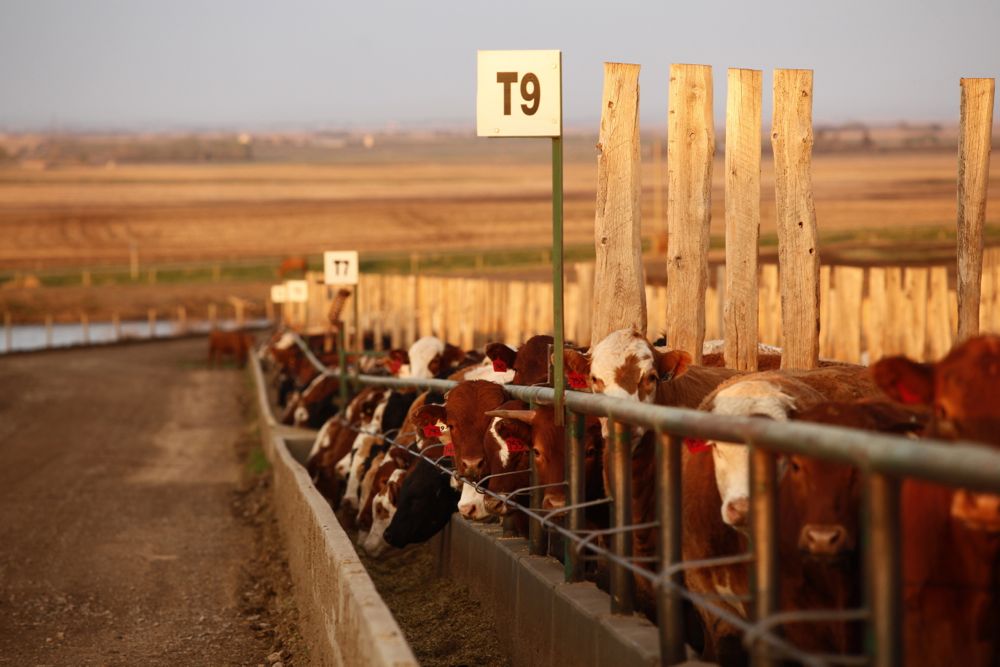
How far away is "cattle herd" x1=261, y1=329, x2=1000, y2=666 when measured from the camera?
448cm

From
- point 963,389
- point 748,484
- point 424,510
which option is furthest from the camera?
point 424,510

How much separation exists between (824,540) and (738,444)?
854 millimetres

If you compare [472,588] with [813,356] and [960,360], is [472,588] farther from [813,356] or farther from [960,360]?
[960,360]

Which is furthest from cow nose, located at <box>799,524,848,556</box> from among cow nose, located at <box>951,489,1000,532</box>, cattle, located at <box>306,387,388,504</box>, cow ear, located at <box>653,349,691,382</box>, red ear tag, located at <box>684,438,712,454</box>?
cattle, located at <box>306,387,388,504</box>

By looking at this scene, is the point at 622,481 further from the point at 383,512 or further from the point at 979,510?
the point at 383,512

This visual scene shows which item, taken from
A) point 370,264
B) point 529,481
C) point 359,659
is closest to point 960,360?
point 359,659

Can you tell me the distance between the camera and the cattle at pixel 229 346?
1944 inches

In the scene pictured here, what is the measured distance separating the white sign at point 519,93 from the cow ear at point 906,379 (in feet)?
10.4

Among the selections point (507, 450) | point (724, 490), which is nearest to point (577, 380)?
point (507, 450)

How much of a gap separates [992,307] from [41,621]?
9.91 metres

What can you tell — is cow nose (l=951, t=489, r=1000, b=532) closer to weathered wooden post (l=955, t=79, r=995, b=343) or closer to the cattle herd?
the cattle herd

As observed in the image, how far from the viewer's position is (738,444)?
5.43 metres

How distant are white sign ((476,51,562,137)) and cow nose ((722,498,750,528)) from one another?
2.48m

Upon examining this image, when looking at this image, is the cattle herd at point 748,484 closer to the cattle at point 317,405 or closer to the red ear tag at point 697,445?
the red ear tag at point 697,445
